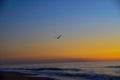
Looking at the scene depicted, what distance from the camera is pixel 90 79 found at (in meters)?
12.9

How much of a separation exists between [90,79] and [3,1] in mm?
7350

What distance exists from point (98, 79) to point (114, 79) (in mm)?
829

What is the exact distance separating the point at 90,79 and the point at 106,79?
2.77 ft

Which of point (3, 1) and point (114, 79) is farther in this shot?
point (114, 79)

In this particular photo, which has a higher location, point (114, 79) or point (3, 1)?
point (3, 1)

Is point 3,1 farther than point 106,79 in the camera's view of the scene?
No

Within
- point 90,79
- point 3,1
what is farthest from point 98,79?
point 3,1

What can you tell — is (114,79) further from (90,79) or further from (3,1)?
(3,1)

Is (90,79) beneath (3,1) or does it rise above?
beneath

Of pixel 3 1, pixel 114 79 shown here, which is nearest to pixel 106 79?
pixel 114 79

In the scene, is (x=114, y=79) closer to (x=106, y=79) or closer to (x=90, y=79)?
(x=106, y=79)

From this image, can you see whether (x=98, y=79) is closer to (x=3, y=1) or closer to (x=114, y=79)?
(x=114, y=79)

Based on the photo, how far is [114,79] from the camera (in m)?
12.6

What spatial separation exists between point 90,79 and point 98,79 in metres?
0.43
